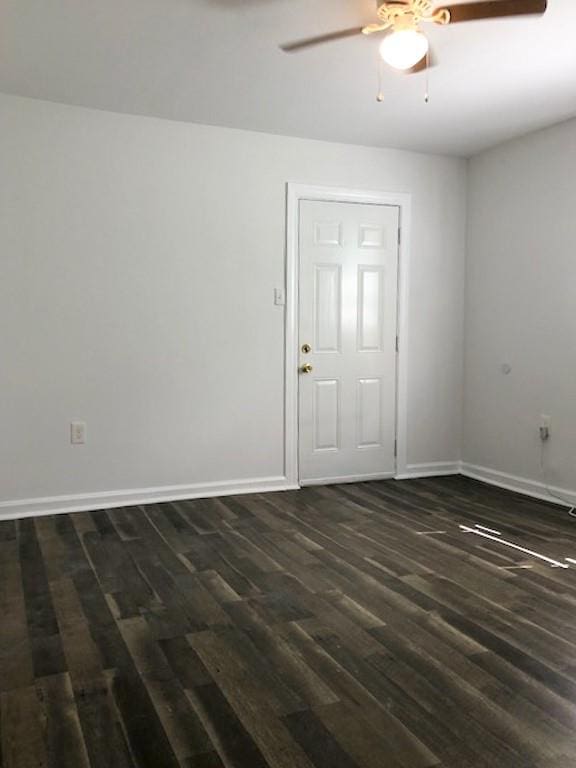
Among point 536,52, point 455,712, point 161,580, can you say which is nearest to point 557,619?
point 455,712

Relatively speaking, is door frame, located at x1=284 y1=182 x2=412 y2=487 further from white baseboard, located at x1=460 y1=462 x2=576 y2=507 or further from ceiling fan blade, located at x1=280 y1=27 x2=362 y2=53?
ceiling fan blade, located at x1=280 y1=27 x2=362 y2=53

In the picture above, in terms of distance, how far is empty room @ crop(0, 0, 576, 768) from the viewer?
2066 millimetres

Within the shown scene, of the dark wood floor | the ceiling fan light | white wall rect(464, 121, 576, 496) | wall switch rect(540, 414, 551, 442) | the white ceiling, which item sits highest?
the white ceiling

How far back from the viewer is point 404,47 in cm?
253

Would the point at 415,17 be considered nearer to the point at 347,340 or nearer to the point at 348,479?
the point at 347,340

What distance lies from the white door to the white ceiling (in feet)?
2.16

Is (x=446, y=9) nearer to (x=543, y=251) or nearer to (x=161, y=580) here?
(x=543, y=251)

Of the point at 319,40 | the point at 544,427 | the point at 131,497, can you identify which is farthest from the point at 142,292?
the point at 544,427

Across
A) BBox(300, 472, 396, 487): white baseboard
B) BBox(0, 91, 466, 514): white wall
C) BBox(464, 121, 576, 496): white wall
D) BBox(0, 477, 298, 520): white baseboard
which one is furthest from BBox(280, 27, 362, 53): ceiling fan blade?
BBox(300, 472, 396, 487): white baseboard

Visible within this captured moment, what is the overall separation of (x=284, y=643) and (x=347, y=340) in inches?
113

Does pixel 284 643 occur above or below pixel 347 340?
below

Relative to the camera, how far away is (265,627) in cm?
251

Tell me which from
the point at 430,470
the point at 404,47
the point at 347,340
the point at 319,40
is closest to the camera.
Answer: the point at 404,47

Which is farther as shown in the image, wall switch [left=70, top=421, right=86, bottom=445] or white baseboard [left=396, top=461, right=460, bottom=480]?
white baseboard [left=396, top=461, right=460, bottom=480]
